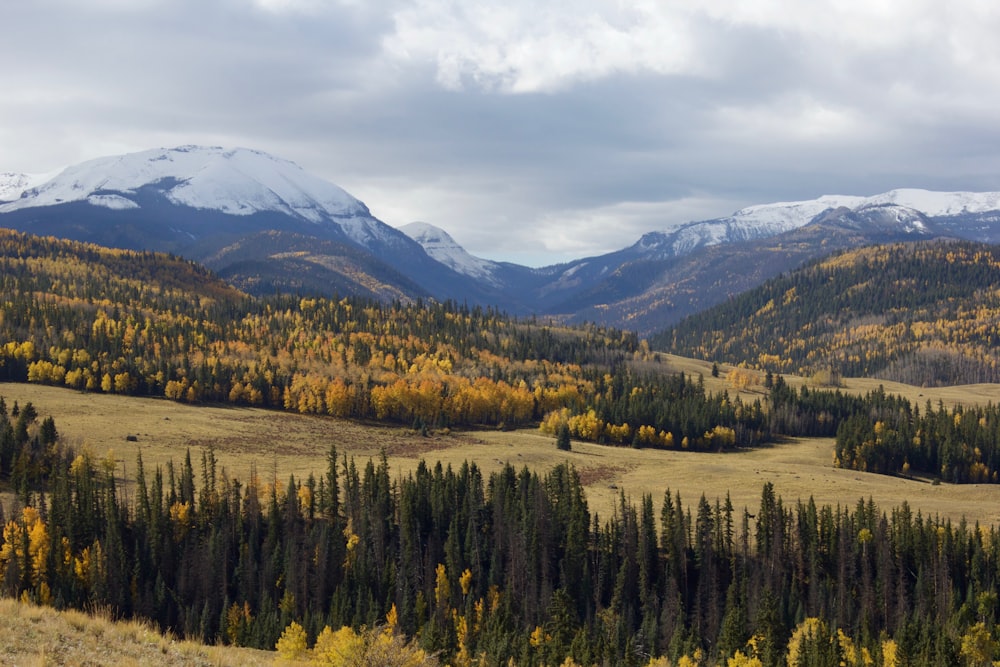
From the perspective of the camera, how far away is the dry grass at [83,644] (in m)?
29.5

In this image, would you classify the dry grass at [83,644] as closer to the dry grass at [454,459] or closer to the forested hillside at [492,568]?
the forested hillside at [492,568]

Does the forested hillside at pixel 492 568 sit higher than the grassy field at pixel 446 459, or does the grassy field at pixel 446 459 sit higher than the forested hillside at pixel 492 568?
the grassy field at pixel 446 459

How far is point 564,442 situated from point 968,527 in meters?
88.7

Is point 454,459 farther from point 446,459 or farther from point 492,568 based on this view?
point 492,568

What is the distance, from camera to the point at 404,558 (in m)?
118

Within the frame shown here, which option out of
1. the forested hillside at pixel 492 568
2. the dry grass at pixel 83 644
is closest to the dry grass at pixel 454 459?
the forested hillside at pixel 492 568

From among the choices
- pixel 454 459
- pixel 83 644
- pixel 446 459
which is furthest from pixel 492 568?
pixel 83 644

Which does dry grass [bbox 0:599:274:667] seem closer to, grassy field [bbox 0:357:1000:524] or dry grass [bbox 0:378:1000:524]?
dry grass [bbox 0:378:1000:524]

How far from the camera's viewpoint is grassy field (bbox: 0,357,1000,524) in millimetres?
149750

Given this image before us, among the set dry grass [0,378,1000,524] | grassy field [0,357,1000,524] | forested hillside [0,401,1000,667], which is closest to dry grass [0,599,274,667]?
forested hillside [0,401,1000,667]

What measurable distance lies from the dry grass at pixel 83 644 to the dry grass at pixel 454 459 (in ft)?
352

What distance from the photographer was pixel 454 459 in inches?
6836

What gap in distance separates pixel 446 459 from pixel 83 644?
14355 cm

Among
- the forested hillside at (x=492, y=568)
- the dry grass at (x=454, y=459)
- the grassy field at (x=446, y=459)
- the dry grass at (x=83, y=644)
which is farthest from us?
the dry grass at (x=454, y=459)
